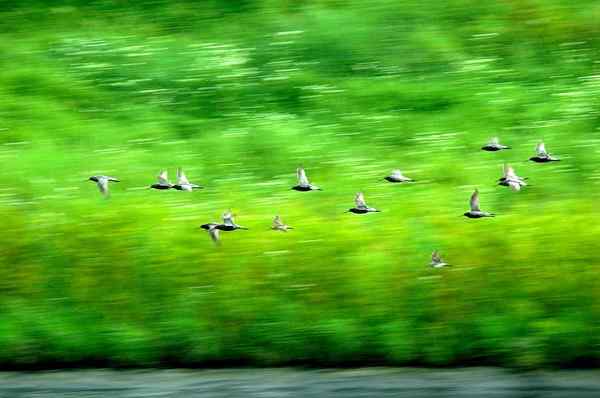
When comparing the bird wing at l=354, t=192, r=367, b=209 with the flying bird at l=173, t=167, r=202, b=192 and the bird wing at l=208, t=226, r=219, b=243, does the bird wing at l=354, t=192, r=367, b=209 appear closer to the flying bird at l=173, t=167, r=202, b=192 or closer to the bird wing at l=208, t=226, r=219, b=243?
the bird wing at l=208, t=226, r=219, b=243

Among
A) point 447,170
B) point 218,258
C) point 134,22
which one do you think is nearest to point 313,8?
point 134,22

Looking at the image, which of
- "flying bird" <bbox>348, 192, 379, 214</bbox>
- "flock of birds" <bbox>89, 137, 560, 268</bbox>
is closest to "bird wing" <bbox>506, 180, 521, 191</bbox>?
"flock of birds" <bbox>89, 137, 560, 268</bbox>

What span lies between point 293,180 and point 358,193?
114 cm

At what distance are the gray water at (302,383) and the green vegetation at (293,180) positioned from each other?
124 mm

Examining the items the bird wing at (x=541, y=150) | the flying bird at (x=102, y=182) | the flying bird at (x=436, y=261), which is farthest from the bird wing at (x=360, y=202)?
the flying bird at (x=102, y=182)


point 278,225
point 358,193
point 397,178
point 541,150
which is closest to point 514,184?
point 541,150

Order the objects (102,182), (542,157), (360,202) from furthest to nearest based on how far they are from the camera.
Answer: (542,157) < (102,182) < (360,202)

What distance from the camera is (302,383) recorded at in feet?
22.6

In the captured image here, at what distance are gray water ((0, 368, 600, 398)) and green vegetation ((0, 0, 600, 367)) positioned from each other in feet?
0.41

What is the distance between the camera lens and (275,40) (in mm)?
11695

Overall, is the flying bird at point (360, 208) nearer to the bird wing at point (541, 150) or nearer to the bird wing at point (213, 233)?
the bird wing at point (213, 233)

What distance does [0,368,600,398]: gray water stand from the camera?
667 centimetres

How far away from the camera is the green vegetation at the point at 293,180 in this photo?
23.6 feet

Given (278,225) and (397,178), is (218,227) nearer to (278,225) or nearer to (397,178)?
(278,225)
